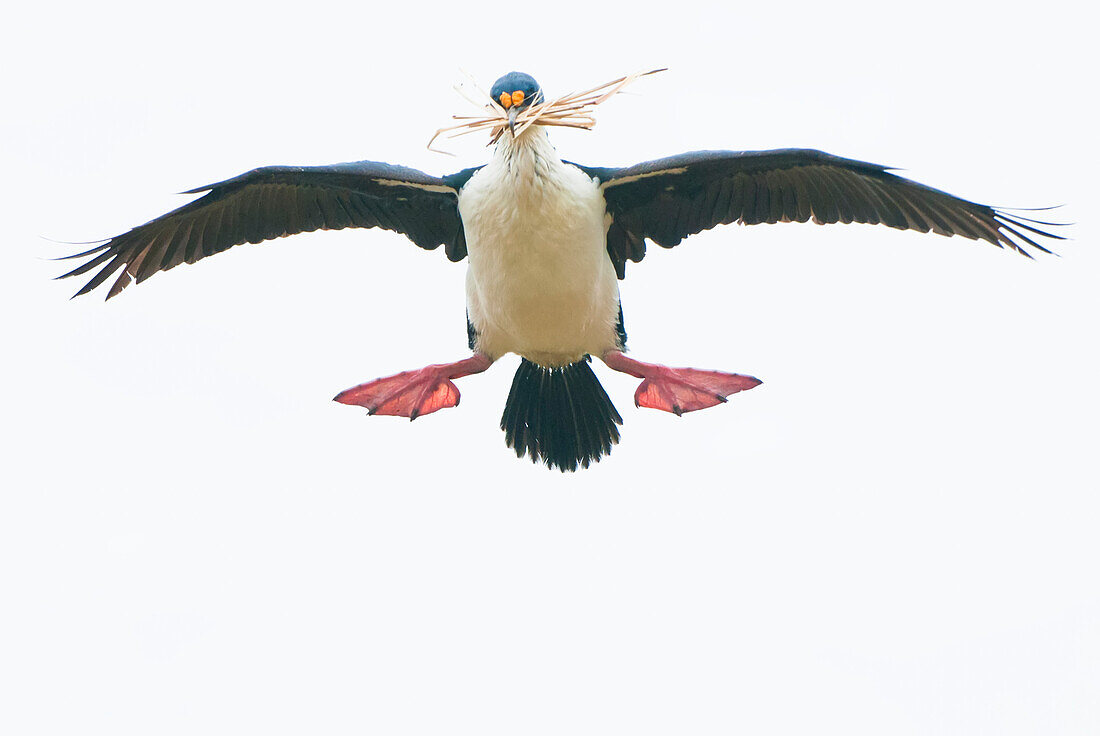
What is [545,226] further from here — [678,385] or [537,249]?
[678,385]

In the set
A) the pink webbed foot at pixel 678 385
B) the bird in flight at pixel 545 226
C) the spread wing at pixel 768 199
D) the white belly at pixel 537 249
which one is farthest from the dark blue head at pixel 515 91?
the pink webbed foot at pixel 678 385

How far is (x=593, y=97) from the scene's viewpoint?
6496 mm

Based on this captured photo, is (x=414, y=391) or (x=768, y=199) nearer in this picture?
(x=768, y=199)

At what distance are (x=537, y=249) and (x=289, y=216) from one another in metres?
1.71

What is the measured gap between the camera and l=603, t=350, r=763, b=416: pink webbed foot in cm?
820

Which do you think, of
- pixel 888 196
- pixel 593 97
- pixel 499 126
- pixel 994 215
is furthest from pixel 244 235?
pixel 994 215

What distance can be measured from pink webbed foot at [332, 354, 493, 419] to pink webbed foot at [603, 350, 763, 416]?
0.82 meters

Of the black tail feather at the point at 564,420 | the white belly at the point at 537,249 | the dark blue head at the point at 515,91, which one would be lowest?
the black tail feather at the point at 564,420

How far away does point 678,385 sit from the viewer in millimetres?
8297

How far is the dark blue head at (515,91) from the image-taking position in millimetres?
7016

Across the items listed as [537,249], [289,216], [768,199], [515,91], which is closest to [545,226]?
[537,249]

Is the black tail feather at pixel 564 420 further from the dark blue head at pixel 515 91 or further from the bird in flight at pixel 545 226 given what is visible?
the dark blue head at pixel 515 91

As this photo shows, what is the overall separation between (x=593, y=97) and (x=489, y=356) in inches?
91.6

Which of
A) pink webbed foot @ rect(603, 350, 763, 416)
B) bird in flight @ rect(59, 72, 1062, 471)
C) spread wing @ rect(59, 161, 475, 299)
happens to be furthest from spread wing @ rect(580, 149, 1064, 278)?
spread wing @ rect(59, 161, 475, 299)
